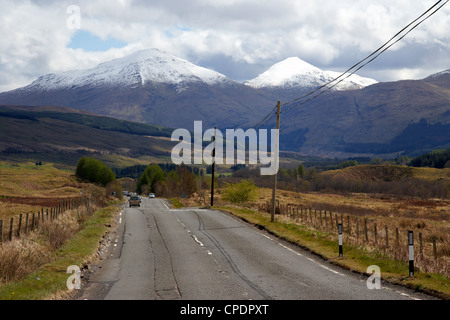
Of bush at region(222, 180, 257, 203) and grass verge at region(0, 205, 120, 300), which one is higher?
bush at region(222, 180, 257, 203)

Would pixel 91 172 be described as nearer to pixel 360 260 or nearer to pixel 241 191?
pixel 241 191

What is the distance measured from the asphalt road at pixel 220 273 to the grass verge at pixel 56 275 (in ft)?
2.62

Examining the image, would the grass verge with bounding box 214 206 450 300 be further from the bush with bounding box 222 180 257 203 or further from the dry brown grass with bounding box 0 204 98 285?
the bush with bounding box 222 180 257 203

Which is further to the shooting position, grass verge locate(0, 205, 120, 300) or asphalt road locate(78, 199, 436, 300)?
asphalt road locate(78, 199, 436, 300)

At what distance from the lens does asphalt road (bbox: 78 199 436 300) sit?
525 inches

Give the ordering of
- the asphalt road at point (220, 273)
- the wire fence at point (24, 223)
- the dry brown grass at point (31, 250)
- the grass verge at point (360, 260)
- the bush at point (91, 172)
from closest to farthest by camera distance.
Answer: the asphalt road at point (220, 273), the grass verge at point (360, 260), the dry brown grass at point (31, 250), the wire fence at point (24, 223), the bush at point (91, 172)

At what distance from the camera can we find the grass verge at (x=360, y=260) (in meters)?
14.4

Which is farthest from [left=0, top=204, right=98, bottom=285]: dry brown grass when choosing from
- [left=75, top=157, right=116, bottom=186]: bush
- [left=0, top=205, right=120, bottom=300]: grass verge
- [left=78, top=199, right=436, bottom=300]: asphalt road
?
[left=75, top=157, right=116, bottom=186]: bush

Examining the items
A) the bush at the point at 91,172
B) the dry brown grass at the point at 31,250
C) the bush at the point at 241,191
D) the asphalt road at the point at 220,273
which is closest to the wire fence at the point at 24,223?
the dry brown grass at the point at 31,250

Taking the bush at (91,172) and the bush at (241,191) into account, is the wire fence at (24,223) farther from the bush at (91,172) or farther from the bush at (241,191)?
the bush at (91,172)

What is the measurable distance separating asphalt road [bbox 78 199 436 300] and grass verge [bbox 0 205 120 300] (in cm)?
80

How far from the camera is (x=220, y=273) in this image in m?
16.6

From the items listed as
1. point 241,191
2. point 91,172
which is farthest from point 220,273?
point 91,172
